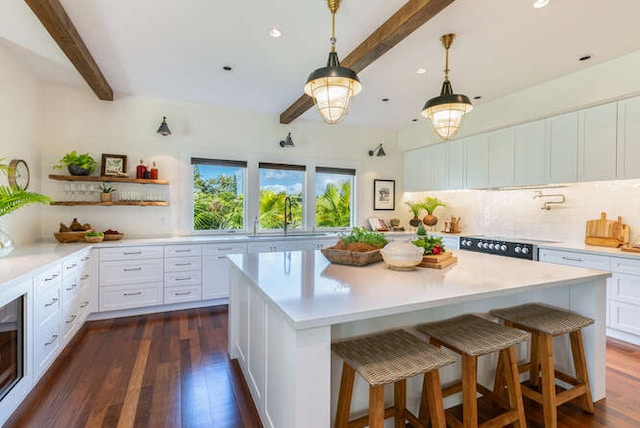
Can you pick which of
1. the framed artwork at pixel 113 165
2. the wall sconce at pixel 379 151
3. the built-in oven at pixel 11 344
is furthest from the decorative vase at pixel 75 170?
the wall sconce at pixel 379 151

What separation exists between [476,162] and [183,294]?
4345 mm

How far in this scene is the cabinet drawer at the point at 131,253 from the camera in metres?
3.41

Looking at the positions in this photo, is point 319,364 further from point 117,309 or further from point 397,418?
point 117,309

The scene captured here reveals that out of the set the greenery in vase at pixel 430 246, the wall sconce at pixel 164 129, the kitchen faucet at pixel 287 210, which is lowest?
the greenery in vase at pixel 430 246

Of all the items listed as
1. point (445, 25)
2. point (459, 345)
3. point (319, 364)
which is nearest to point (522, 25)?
point (445, 25)

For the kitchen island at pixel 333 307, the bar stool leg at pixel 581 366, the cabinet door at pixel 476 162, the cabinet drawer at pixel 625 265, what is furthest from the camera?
the cabinet door at pixel 476 162

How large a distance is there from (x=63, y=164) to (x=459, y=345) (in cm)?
446

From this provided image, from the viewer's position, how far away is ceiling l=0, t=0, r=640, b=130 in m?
2.28

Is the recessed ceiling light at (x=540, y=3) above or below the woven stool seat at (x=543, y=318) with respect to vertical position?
above

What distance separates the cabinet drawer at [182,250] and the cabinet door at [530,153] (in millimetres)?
4125

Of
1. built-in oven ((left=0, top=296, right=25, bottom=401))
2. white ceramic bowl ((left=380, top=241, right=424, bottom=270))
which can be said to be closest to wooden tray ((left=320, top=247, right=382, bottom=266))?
white ceramic bowl ((left=380, top=241, right=424, bottom=270))

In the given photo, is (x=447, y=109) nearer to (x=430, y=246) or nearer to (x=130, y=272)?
(x=430, y=246)

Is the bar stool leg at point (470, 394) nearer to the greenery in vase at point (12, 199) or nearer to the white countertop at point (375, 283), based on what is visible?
the white countertop at point (375, 283)

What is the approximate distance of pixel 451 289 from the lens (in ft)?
4.98
